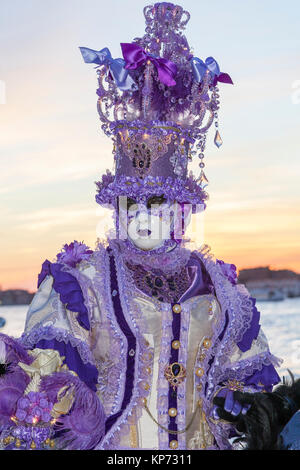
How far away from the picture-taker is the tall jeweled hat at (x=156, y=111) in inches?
155

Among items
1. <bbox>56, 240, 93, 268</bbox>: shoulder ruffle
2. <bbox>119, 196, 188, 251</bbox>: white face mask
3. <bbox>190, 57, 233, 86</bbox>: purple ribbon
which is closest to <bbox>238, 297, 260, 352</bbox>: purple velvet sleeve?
<bbox>119, 196, 188, 251</bbox>: white face mask

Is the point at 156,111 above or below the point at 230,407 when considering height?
above

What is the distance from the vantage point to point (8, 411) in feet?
10.6

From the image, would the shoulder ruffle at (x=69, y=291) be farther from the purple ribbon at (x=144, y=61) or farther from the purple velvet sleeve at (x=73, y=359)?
the purple ribbon at (x=144, y=61)

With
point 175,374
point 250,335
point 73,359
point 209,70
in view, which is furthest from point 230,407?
point 209,70

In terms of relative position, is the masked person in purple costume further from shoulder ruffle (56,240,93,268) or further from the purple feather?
the purple feather

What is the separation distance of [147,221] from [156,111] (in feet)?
2.34

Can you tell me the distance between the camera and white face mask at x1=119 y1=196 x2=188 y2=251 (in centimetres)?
397

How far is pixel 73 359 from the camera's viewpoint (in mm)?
3576

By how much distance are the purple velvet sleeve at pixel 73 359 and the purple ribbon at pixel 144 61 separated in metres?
1.70

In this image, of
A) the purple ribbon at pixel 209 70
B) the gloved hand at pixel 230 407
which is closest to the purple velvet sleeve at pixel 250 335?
the gloved hand at pixel 230 407

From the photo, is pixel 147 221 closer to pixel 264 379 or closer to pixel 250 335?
pixel 250 335
